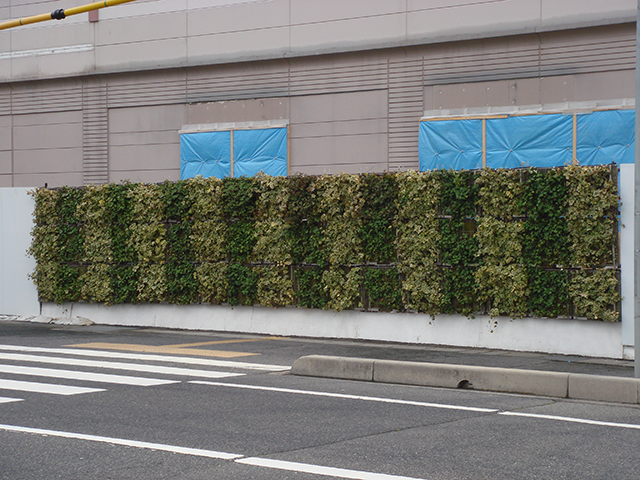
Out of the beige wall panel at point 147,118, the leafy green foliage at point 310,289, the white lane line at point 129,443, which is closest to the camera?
the white lane line at point 129,443

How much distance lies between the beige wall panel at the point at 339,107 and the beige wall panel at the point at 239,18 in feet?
7.34

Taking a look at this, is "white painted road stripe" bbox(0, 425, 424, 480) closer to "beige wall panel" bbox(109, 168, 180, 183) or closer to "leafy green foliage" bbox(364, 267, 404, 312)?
"leafy green foliage" bbox(364, 267, 404, 312)

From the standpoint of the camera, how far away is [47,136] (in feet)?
88.3

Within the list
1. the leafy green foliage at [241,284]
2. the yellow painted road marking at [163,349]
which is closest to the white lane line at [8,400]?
the yellow painted road marking at [163,349]

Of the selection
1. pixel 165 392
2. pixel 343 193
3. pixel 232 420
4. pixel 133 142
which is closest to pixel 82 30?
pixel 133 142

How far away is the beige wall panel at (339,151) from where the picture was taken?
22.5 meters

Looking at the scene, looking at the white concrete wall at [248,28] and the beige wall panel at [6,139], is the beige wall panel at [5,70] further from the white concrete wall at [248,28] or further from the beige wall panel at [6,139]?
the beige wall panel at [6,139]

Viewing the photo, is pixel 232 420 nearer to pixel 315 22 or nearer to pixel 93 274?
pixel 93 274

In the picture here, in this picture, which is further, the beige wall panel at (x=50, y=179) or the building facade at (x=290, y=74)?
the beige wall panel at (x=50, y=179)

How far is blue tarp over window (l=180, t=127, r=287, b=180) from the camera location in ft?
78.2

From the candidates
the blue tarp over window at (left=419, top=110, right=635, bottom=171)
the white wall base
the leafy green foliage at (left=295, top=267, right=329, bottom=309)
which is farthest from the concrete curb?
the blue tarp over window at (left=419, top=110, right=635, bottom=171)

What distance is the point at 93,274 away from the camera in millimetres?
17656

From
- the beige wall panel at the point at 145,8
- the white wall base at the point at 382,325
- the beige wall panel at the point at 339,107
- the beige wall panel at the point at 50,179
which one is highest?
the beige wall panel at the point at 145,8

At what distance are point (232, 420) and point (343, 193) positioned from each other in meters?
7.70
